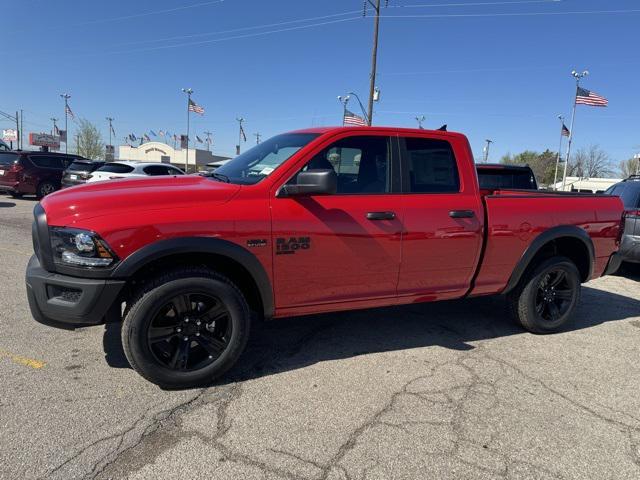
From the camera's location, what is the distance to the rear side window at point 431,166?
4.00 m

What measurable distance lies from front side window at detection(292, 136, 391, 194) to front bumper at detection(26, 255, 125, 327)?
172cm

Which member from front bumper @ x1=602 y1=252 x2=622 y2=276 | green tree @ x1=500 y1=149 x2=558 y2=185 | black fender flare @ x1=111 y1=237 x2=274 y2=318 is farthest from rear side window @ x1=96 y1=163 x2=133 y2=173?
green tree @ x1=500 y1=149 x2=558 y2=185

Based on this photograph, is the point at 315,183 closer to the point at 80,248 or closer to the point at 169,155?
the point at 80,248

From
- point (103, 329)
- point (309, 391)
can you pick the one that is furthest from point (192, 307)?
point (103, 329)

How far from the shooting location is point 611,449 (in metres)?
2.80

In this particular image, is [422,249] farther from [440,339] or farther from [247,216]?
[247,216]

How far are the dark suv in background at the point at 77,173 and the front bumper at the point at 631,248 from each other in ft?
47.6

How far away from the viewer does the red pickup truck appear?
3.02m

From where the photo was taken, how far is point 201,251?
3.13 m

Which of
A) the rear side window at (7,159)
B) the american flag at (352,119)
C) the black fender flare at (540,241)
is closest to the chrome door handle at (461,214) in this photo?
the black fender flare at (540,241)

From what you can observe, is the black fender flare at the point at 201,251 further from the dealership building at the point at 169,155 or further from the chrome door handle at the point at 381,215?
the dealership building at the point at 169,155

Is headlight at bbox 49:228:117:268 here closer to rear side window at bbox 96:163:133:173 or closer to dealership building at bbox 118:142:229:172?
rear side window at bbox 96:163:133:173

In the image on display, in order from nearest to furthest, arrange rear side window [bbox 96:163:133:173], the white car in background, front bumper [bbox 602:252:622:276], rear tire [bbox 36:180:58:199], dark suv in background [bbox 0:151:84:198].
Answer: front bumper [bbox 602:252:622:276]
the white car in background
rear side window [bbox 96:163:133:173]
dark suv in background [bbox 0:151:84:198]
rear tire [bbox 36:180:58:199]

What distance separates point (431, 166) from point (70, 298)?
3002 mm
